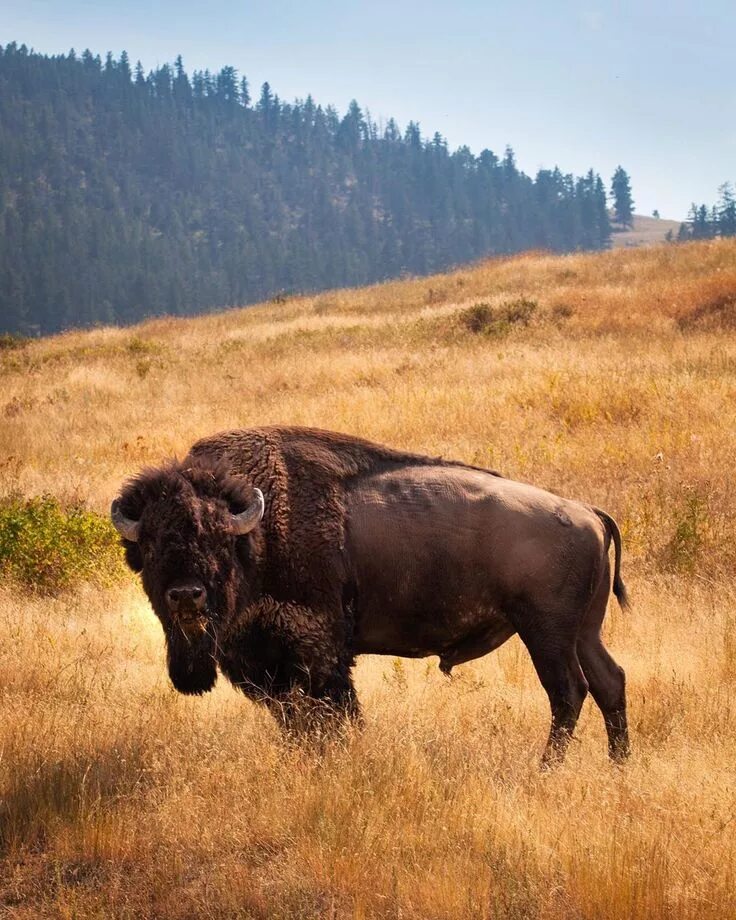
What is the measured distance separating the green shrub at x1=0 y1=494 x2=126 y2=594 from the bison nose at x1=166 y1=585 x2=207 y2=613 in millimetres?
4589

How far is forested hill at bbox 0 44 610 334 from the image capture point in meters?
132

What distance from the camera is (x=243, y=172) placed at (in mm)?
191125

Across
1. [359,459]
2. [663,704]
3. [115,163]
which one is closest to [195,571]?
[359,459]

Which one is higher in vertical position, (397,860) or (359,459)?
(359,459)

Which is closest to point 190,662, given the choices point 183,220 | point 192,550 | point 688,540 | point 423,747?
point 192,550

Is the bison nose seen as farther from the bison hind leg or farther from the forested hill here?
the forested hill

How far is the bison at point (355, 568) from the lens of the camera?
5.75m

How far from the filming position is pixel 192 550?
552cm

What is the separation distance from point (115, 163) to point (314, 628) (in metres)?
192

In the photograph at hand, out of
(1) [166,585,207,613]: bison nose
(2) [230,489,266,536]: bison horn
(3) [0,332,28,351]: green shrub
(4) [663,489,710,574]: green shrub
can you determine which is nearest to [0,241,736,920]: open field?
(4) [663,489,710,574]: green shrub

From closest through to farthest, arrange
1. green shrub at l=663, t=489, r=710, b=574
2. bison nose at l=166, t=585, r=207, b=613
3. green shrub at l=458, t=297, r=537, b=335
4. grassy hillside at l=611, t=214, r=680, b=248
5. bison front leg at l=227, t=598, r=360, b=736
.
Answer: bison nose at l=166, t=585, r=207, b=613 < bison front leg at l=227, t=598, r=360, b=736 < green shrub at l=663, t=489, r=710, b=574 < green shrub at l=458, t=297, r=537, b=335 < grassy hillside at l=611, t=214, r=680, b=248

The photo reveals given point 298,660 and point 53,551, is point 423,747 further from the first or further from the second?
point 53,551

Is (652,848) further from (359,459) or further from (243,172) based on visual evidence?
(243,172)

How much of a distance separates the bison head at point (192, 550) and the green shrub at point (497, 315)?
19.6 m
